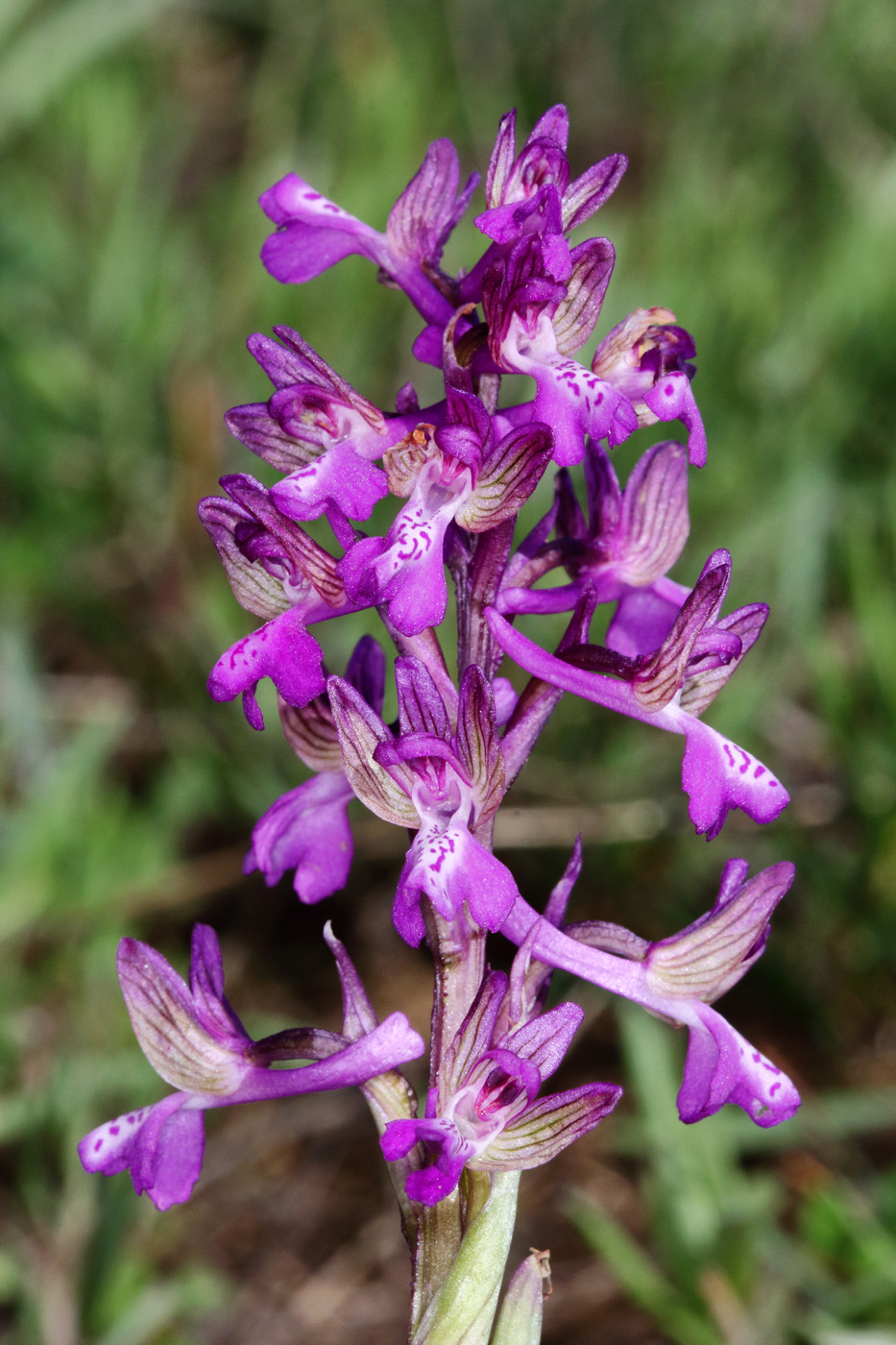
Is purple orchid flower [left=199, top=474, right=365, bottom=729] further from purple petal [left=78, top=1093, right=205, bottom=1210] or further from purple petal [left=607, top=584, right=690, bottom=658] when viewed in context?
purple petal [left=78, top=1093, right=205, bottom=1210]

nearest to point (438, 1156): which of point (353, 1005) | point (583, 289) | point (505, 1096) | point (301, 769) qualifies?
point (505, 1096)

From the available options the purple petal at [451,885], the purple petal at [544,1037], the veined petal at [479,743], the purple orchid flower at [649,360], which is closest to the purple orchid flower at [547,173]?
the purple orchid flower at [649,360]

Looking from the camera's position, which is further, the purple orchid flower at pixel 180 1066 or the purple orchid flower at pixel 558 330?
the purple orchid flower at pixel 180 1066

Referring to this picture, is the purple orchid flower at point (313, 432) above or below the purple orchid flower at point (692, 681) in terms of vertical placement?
above

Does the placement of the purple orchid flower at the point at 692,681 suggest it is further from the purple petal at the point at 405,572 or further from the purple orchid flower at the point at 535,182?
the purple orchid flower at the point at 535,182

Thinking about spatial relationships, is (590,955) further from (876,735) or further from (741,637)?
(876,735)

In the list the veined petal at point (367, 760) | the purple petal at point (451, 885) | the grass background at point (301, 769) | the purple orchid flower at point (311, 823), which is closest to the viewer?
the purple petal at point (451, 885)

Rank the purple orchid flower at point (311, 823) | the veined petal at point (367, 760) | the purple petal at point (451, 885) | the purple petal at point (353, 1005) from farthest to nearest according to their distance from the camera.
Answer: the purple orchid flower at point (311, 823) < the purple petal at point (353, 1005) < the veined petal at point (367, 760) < the purple petal at point (451, 885)
